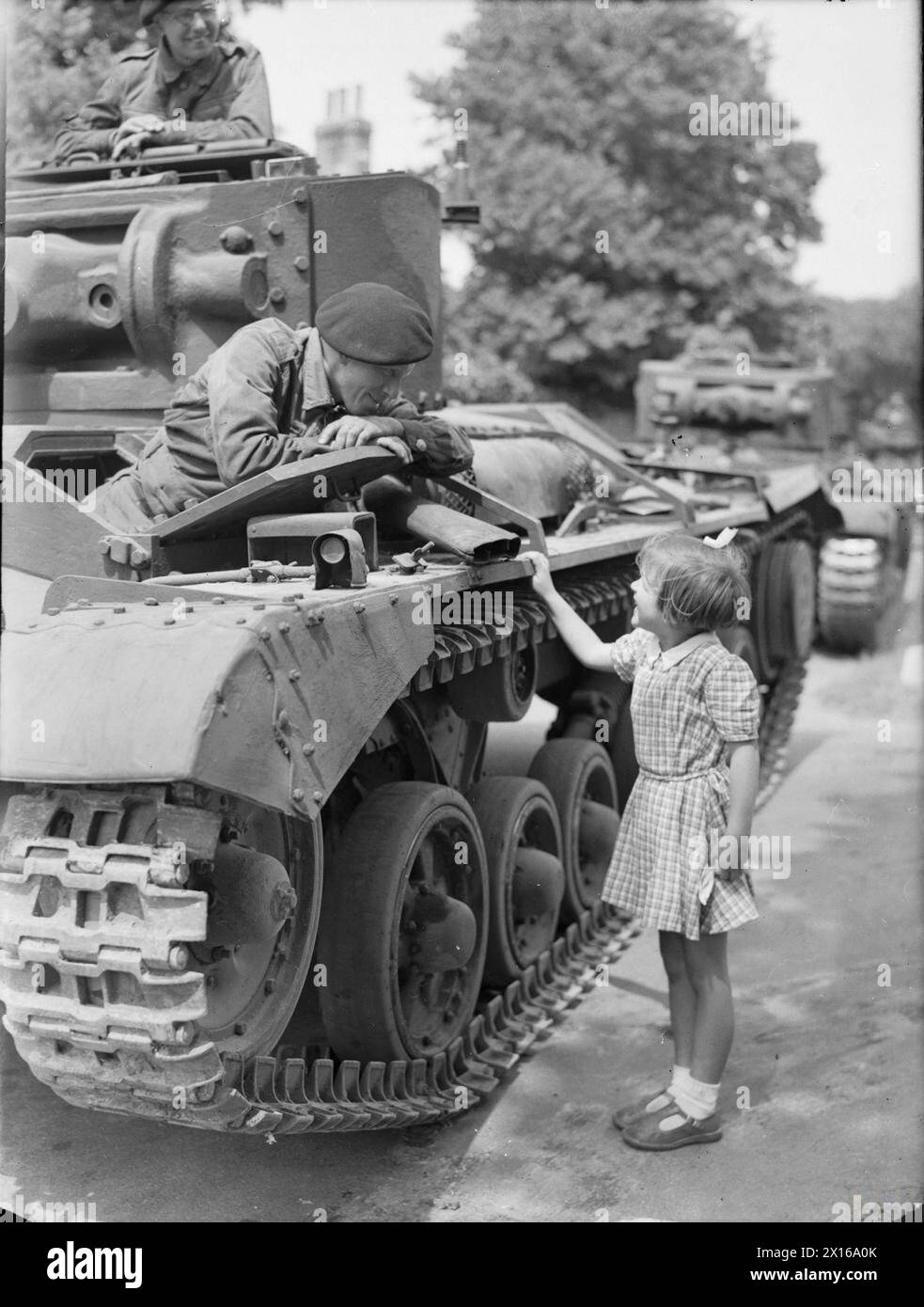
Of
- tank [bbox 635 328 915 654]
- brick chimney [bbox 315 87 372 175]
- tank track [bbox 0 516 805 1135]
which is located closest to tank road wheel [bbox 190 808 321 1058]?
tank track [bbox 0 516 805 1135]

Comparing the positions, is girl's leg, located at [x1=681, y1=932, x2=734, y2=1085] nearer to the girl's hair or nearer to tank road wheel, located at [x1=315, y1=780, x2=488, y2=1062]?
tank road wheel, located at [x1=315, y1=780, x2=488, y2=1062]

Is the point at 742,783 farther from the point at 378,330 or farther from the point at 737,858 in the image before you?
the point at 378,330

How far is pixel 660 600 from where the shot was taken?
464 centimetres

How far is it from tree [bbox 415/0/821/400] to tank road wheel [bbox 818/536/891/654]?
11493 mm

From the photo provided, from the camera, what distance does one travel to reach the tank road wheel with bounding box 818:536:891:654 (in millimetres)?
13258

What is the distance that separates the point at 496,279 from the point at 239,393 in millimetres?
22312

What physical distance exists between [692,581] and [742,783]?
1.98 feet

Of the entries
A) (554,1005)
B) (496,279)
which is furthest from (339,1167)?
(496,279)

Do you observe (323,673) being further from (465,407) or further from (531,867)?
(465,407)

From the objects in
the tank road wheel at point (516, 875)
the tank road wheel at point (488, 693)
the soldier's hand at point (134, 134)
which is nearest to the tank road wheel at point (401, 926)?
the tank road wheel at point (516, 875)

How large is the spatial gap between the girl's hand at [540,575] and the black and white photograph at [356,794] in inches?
0.7

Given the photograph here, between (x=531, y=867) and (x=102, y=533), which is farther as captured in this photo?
(x=531, y=867)

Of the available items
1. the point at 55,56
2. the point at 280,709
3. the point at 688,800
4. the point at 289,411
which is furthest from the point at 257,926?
the point at 55,56

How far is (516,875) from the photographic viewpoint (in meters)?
5.82
